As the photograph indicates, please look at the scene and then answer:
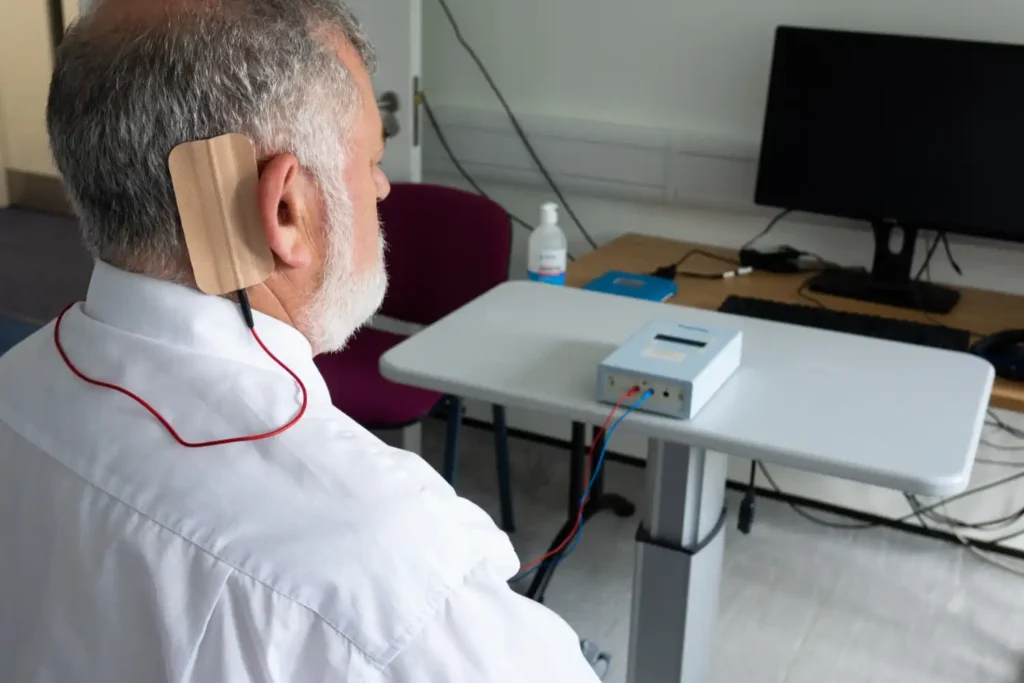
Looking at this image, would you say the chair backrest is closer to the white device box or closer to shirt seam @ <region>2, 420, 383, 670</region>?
the white device box

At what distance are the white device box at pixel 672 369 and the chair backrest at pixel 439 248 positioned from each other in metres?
0.93

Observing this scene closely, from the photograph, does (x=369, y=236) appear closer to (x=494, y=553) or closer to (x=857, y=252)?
(x=494, y=553)

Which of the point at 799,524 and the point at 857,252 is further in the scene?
the point at 799,524

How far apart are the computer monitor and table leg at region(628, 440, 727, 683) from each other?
83 cm

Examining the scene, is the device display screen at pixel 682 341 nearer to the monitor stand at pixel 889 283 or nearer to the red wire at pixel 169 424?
the red wire at pixel 169 424

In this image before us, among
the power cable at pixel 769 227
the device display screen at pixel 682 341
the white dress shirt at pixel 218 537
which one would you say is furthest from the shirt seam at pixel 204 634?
the power cable at pixel 769 227

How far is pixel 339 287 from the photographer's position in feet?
3.07

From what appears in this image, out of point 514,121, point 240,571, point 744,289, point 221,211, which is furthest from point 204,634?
point 514,121

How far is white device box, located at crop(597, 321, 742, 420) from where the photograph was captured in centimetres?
132

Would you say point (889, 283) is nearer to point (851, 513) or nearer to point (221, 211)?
point (851, 513)

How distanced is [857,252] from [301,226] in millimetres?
1836

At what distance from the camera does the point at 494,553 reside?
0.77m

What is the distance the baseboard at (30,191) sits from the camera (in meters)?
3.31

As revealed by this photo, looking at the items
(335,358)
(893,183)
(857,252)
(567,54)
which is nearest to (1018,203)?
(893,183)
